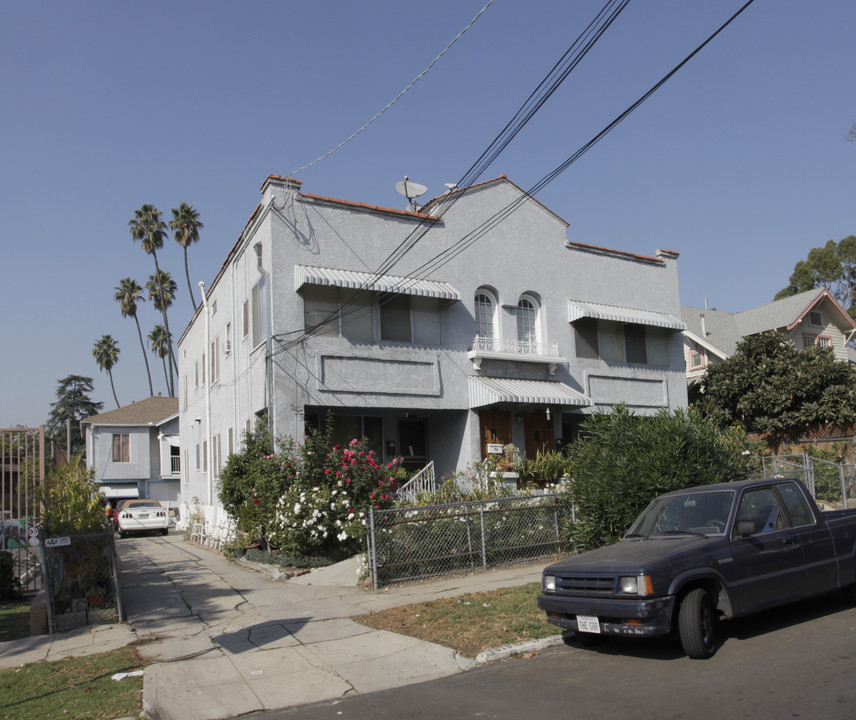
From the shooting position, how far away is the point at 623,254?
21.3 meters

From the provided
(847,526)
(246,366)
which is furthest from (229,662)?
(246,366)

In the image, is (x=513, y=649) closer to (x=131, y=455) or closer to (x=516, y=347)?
(x=516, y=347)

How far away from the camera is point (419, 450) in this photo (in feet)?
61.9

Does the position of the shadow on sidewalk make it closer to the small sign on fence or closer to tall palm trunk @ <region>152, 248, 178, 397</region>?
the small sign on fence

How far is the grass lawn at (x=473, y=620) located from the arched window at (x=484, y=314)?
884cm

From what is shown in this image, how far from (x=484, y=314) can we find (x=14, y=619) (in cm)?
1203

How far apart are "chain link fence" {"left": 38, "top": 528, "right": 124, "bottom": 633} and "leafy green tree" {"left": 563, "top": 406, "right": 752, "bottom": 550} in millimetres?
7090

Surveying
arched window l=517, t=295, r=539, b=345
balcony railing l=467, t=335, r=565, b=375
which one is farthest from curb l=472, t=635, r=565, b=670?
arched window l=517, t=295, r=539, b=345

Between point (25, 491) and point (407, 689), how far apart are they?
7.77 meters

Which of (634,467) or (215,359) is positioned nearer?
(634,467)

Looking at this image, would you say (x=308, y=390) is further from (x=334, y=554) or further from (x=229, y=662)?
(x=229, y=662)

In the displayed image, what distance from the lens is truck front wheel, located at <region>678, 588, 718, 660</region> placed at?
6.64 meters

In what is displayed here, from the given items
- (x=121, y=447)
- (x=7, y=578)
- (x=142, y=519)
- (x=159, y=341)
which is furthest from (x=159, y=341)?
(x=7, y=578)

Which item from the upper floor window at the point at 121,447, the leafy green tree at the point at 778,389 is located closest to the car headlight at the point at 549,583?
the leafy green tree at the point at 778,389
